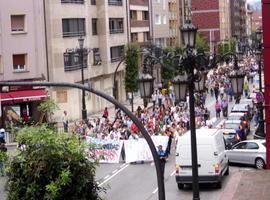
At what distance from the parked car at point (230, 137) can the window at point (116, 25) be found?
94.4 ft

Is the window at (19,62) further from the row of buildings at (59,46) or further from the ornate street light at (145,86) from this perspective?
the ornate street light at (145,86)

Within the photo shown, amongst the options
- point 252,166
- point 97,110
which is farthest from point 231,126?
point 97,110

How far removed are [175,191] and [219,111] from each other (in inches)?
942

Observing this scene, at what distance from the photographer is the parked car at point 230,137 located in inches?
1249

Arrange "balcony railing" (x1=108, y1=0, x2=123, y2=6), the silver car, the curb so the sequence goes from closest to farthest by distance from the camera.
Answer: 1. the curb
2. the silver car
3. "balcony railing" (x1=108, y1=0, x2=123, y2=6)

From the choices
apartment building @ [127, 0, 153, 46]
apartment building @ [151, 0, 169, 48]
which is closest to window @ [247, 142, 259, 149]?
apartment building @ [127, 0, 153, 46]

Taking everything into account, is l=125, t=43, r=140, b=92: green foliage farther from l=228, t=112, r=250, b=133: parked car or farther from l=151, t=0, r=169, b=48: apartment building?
l=151, t=0, r=169, b=48: apartment building

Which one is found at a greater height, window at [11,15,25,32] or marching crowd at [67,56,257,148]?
window at [11,15,25,32]

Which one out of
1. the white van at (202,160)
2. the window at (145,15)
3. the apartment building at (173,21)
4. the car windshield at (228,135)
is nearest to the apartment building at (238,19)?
the apartment building at (173,21)

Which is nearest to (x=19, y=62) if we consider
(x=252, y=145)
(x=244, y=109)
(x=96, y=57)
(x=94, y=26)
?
(x=96, y=57)

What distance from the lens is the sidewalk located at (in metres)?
19.9

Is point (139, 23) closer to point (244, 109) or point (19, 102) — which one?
point (19, 102)

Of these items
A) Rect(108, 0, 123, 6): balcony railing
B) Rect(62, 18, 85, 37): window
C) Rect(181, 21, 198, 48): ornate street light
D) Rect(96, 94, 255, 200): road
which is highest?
Rect(108, 0, 123, 6): balcony railing

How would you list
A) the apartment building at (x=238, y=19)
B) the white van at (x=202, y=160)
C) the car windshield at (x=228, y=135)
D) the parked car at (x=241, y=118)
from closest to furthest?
the white van at (x=202, y=160) < the car windshield at (x=228, y=135) < the parked car at (x=241, y=118) < the apartment building at (x=238, y=19)
